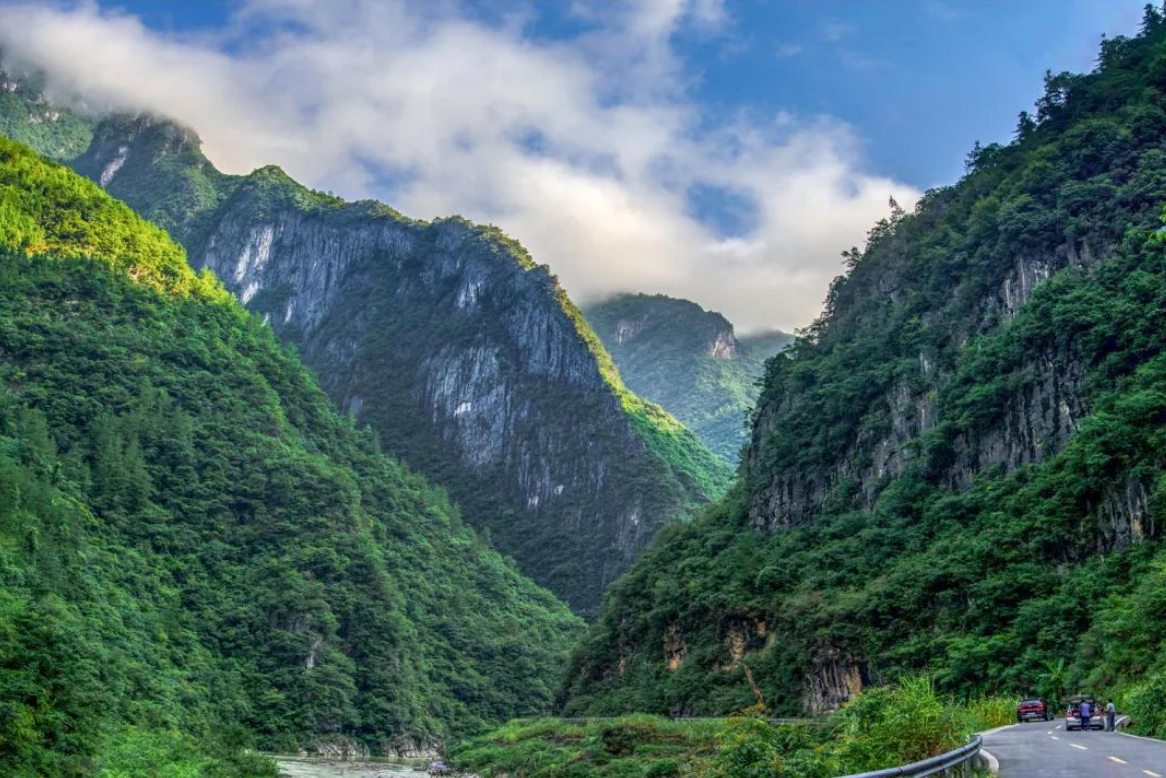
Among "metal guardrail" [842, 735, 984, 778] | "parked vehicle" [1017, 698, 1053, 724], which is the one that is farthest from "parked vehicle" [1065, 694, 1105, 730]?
"metal guardrail" [842, 735, 984, 778]

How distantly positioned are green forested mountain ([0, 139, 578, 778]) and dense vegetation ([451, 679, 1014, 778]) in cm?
1828

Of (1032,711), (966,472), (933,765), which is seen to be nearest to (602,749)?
(1032,711)

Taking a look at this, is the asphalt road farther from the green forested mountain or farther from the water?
the water

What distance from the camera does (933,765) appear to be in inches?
523

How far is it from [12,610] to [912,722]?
40.7 metres

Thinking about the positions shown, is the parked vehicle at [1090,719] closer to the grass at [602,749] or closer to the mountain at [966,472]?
the mountain at [966,472]

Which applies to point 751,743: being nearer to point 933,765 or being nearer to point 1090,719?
point 933,765

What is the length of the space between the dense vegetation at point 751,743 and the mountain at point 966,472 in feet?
28.4

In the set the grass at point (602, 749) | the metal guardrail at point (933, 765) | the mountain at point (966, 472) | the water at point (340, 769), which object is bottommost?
the water at point (340, 769)

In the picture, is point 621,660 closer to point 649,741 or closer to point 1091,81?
point 649,741

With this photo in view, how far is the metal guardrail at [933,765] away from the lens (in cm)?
1161

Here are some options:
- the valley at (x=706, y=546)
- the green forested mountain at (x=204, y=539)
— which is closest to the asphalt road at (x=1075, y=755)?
the valley at (x=706, y=546)

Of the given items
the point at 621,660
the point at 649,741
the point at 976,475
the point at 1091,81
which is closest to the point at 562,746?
the point at 649,741

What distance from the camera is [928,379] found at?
76.9 metres
